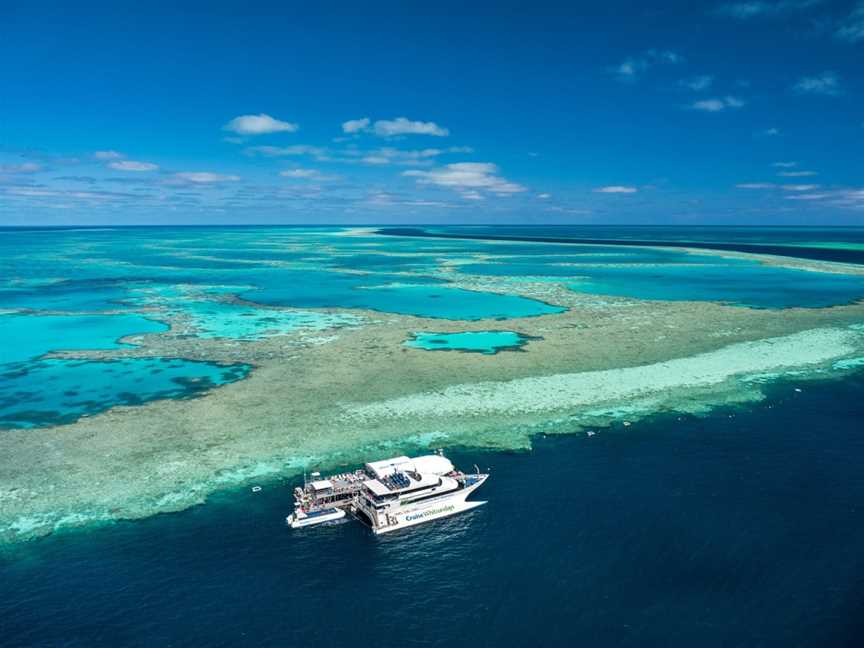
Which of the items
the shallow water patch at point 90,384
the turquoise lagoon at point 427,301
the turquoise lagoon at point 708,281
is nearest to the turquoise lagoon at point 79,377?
the shallow water patch at point 90,384

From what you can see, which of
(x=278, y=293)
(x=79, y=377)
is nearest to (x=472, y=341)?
(x=79, y=377)

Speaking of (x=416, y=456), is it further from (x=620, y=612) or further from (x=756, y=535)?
(x=756, y=535)

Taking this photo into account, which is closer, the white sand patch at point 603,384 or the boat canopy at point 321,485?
the boat canopy at point 321,485

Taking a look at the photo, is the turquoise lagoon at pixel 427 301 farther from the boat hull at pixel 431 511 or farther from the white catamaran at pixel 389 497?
the boat hull at pixel 431 511

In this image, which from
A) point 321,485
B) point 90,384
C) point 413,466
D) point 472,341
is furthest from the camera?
point 472,341

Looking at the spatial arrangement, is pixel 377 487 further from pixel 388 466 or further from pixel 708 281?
pixel 708 281

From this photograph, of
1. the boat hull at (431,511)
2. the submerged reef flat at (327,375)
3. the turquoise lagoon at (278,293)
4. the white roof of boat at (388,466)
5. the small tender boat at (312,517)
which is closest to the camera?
the small tender boat at (312,517)

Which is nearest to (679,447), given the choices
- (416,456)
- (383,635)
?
(416,456)
